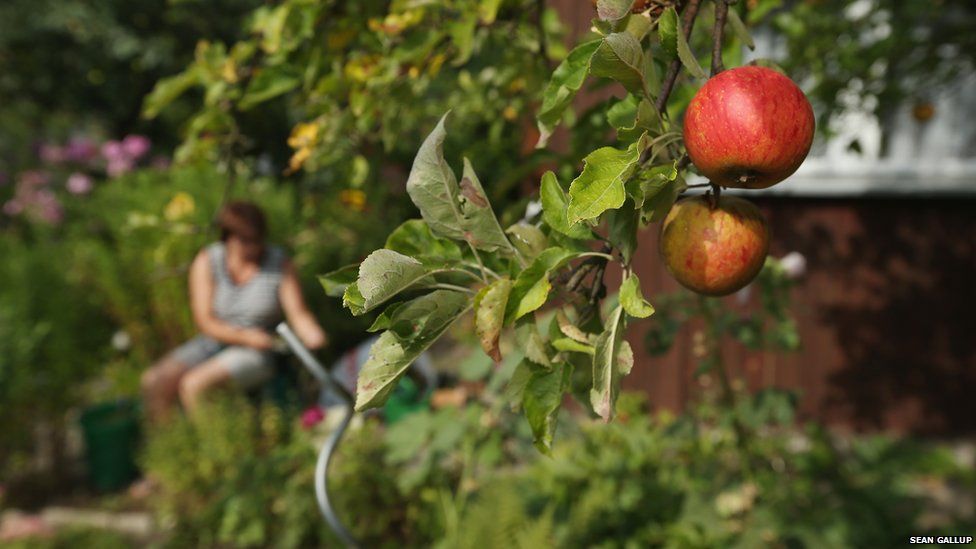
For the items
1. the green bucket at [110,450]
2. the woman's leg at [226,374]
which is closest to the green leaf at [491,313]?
the woman's leg at [226,374]

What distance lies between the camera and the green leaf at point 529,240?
751 mm

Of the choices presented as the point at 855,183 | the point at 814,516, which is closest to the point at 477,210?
the point at 814,516

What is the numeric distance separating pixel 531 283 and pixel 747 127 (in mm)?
255

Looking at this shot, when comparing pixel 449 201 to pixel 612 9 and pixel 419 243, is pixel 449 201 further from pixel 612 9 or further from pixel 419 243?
pixel 612 9

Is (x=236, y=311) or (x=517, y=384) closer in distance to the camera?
(x=517, y=384)

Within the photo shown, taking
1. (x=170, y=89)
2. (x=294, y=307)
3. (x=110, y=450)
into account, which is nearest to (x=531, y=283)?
(x=170, y=89)

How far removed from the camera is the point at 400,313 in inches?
26.8

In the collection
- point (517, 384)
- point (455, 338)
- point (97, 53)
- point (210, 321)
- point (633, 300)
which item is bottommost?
point (455, 338)

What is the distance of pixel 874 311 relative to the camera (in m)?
3.96

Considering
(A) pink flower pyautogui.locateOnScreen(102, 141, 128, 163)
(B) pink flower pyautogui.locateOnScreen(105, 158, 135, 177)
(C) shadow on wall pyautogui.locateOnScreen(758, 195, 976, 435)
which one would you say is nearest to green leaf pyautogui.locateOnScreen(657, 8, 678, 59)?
(C) shadow on wall pyautogui.locateOnScreen(758, 195, 976, 435)

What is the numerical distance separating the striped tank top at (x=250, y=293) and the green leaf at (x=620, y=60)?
3348 millimetres

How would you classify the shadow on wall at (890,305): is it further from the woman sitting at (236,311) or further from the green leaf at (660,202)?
the green leaf at (660,202)

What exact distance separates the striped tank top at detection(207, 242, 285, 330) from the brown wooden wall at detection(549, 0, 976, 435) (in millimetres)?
1760

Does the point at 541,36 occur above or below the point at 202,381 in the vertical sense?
above
